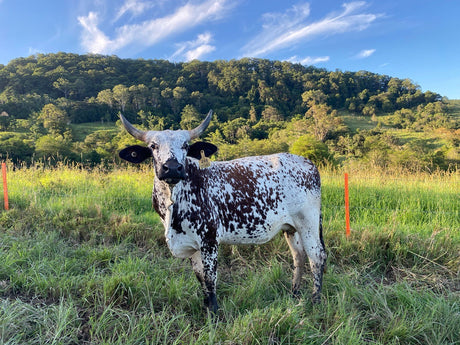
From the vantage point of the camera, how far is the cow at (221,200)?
228 cm

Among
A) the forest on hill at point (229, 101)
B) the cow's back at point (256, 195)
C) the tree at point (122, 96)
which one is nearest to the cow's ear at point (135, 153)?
the cow's back at point (256, 195)

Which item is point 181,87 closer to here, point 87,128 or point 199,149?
point 87,128

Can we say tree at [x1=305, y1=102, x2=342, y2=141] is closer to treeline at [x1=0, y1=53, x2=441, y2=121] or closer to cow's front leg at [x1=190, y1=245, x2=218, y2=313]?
treeline at [x1=0, y1=53, x2=441, y2=121]

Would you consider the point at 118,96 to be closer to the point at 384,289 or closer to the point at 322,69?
the point at 384,289

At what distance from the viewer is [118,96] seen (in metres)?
57.7

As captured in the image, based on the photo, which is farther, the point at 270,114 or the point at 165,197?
the point at 270,114

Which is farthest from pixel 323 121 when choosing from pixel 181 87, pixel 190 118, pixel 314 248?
pixel 314 248

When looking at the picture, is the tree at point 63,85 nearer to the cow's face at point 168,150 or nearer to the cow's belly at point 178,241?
the cow's face at point 168,150

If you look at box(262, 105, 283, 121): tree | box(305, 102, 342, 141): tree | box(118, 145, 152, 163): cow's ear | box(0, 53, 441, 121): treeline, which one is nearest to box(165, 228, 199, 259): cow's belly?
box(118, 145, 152, 163): cow's ear

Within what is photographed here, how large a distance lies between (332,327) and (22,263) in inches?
141

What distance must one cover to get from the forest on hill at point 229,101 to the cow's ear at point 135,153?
28.2m

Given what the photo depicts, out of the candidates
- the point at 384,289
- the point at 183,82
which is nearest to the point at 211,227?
the point at 384,289

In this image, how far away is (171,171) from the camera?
198 centimetres

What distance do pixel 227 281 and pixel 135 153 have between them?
1.83m
